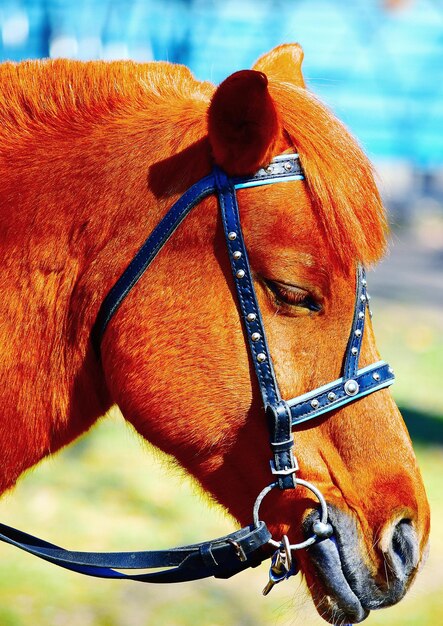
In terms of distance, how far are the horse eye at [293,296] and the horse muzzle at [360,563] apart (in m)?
0.55

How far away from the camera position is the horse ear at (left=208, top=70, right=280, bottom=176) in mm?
1999

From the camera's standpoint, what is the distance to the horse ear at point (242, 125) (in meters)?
2.00

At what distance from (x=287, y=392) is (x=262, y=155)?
65 centimetres

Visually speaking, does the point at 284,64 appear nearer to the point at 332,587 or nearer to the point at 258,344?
the point at 258,344

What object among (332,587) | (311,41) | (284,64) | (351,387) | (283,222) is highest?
(311,41)

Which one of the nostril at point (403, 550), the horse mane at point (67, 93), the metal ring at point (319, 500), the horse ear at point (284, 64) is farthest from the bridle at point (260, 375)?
the horse ear at point (284, 64)

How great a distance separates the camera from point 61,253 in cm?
220

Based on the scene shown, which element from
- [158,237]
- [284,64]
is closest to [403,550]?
[158,237]

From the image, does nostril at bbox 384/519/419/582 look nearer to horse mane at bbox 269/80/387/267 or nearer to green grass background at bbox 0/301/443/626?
green grass background at bbox 0/301/443/626

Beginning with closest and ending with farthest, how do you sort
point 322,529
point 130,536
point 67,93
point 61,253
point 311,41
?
point 322,529 → point 61,253 → point 67,93 → point 130,536 → point 311,41

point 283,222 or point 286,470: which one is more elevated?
point 283,222

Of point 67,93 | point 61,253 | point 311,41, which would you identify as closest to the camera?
point 61,253

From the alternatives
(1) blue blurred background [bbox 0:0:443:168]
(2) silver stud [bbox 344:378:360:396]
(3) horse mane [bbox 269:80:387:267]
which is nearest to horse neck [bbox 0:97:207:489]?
(3) horse mane [bbox 269:80:387:267]

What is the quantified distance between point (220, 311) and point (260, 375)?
0.69 feet
